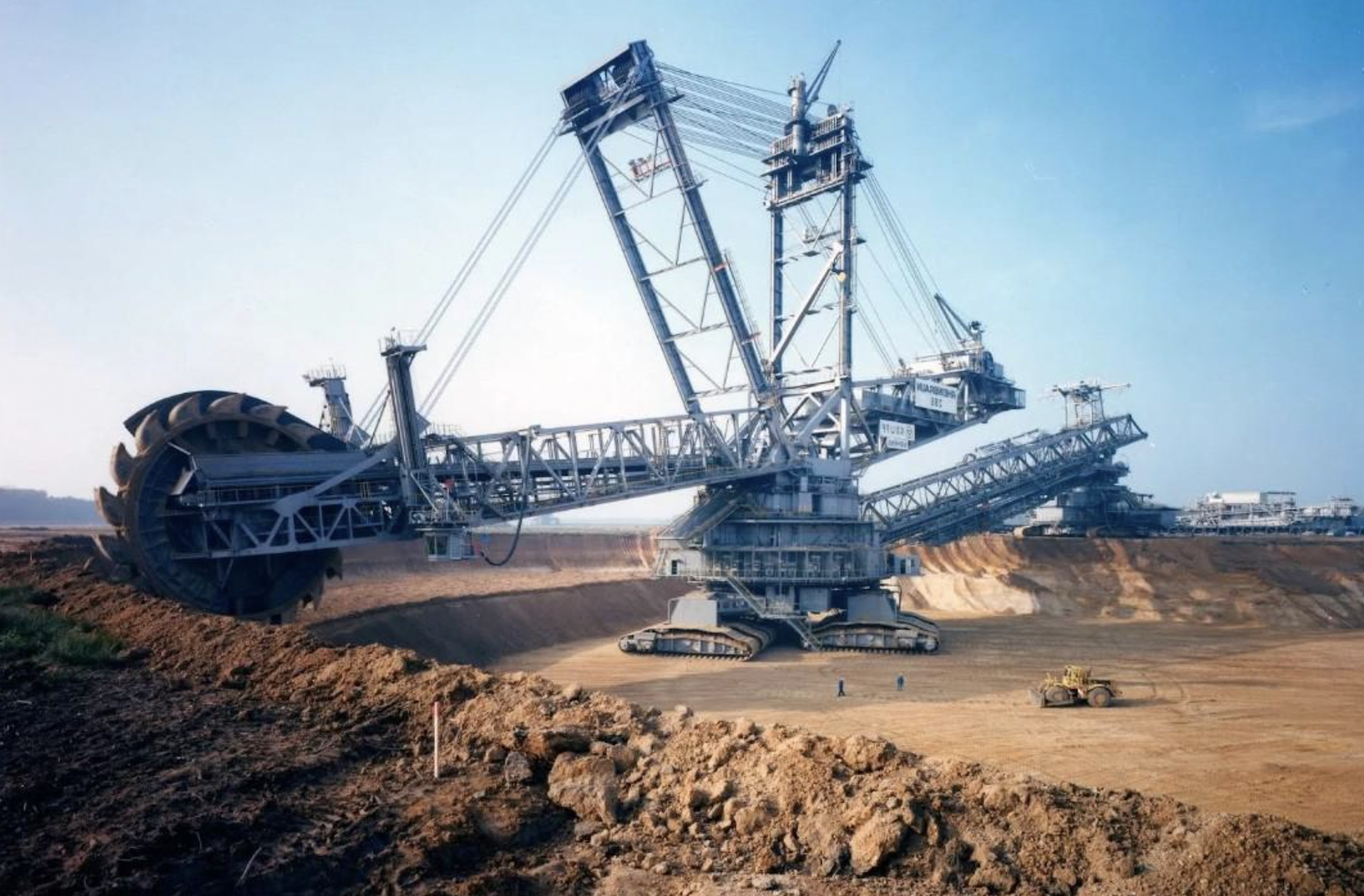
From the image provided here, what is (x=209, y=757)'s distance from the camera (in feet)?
28.6

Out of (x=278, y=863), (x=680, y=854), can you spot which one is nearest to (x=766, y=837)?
(x=680, y=854)

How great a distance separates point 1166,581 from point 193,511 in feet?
149

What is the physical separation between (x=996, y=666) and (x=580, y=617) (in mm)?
18592

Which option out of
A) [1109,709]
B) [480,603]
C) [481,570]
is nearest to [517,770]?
[1109,709]

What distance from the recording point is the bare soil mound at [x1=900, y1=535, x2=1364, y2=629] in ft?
126

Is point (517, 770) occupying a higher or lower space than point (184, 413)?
lower

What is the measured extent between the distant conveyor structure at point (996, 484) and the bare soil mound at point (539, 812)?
23.9 m

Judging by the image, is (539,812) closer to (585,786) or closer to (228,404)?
(585,786)

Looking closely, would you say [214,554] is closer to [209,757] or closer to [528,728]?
[209,757]

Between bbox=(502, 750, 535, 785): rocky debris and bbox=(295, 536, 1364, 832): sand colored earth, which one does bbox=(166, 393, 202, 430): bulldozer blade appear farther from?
bbox=(502, 750, 535, 785): rocky debris

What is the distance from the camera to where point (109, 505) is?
16.1 metres

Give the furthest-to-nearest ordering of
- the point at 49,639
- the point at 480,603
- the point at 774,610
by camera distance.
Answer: the point at 480,603, the point at 774,610, the point at 49,639

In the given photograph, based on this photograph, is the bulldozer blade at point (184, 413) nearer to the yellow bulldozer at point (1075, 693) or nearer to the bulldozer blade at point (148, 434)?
the bulldozer blade at point (148, 434)

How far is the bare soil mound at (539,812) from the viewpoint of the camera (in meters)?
6.98
